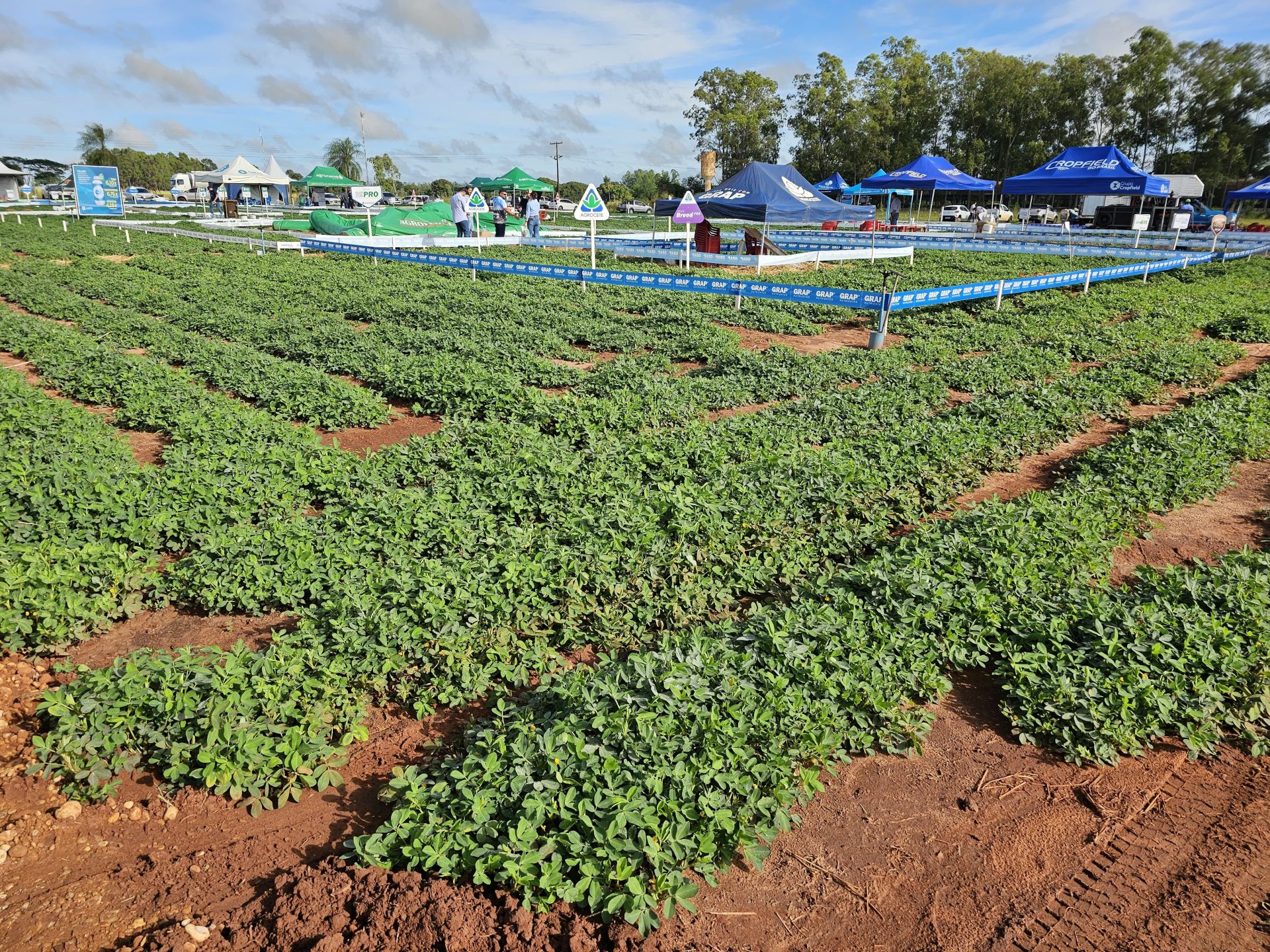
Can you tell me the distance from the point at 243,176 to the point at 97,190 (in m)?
9.35

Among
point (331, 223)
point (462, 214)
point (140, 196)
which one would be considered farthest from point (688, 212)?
point (140, 196)

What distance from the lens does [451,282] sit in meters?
21.5

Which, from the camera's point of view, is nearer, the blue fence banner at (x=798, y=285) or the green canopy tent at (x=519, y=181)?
the blue fence banner at (x=798, y=285)

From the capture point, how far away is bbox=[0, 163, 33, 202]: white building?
68062 millimetres

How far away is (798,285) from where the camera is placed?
19.3 m

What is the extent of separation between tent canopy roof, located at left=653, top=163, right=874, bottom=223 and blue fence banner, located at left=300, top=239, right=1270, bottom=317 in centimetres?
252

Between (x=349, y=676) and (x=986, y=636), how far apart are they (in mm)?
4075

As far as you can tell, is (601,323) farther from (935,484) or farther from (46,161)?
(46,161)

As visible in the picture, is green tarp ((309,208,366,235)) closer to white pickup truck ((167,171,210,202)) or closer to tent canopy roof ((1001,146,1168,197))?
tent canopy roof ((1001,146,1168,197))

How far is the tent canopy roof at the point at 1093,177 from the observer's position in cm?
2742

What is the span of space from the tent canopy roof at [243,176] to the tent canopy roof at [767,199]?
32.6m

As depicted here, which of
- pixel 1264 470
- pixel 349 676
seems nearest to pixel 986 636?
pixel 349 676

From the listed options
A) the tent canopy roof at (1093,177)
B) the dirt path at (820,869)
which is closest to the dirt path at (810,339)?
the dirt path at (820,869)

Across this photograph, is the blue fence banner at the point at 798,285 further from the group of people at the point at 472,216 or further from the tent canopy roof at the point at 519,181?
the tent canopy roof at the point at 519,181
